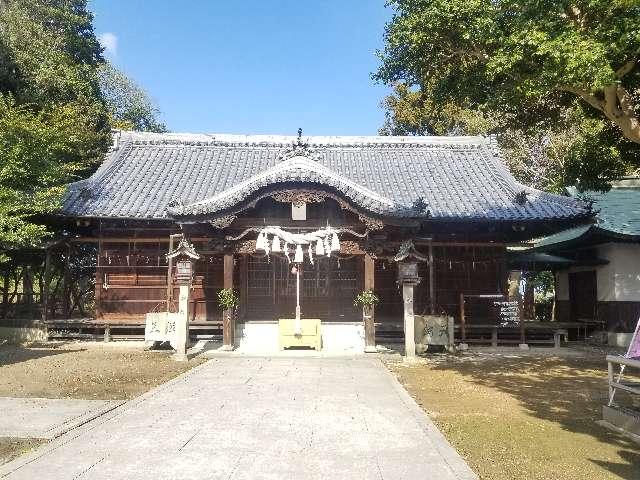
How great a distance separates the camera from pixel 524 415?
8422 mm

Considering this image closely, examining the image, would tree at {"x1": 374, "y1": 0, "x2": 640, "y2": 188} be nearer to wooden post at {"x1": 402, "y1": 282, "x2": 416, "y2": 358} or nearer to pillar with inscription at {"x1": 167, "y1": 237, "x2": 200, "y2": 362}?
wooden post at {"x1": 402, "y1": 282, "x2": 416, "y2": 358}

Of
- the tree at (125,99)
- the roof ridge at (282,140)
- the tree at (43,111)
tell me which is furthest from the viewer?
the tree at (125,99)

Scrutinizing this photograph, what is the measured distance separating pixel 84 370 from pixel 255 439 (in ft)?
24.7

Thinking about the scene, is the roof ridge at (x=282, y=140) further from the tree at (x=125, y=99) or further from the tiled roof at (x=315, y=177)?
the tree at (x=125, y=99)

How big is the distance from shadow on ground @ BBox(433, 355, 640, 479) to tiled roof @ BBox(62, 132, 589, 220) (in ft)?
15.5

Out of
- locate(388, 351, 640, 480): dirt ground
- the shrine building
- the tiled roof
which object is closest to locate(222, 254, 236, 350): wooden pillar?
the shrine building

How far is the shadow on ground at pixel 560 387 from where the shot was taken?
7.00 m

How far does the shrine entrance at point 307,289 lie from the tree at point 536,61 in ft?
28.3

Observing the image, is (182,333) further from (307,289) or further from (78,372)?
(307,289)

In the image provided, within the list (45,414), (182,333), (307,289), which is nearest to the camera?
(45,414)

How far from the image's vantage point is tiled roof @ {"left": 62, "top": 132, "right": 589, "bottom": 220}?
15047 millimetres

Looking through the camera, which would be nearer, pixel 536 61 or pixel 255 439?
pixel 255 439

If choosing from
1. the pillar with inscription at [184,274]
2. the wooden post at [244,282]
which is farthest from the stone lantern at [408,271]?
the wooden post at [244,282]

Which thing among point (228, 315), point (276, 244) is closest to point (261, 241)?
point (276, 244)
